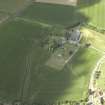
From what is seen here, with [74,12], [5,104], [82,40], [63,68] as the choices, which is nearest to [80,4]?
[74,12]

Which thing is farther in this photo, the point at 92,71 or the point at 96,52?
the point at 96,52

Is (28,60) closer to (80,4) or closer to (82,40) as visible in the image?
(82,40)

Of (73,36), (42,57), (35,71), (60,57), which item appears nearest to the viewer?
(35,71)

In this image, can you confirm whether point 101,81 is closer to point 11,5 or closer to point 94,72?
point 94,72

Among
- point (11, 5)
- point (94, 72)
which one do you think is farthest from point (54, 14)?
point (94, 72)

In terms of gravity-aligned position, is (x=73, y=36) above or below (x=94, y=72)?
above

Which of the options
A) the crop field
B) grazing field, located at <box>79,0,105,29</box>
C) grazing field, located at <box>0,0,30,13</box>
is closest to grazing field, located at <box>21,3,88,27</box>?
the crop field

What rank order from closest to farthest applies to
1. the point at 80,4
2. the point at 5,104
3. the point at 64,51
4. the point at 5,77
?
1. the point at 5,104
2. the point at 5,77
3. the point at 64,51
4. the point at 80,4

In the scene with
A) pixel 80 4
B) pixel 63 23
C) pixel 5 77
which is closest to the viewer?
pixel 5 77

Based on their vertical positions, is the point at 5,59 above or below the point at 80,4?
below
